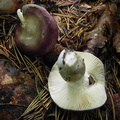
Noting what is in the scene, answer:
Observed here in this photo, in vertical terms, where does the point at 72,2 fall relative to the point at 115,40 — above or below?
above

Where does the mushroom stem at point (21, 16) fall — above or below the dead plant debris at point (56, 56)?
above

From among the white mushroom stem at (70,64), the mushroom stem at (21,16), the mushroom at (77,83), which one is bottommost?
the mushroom at (77,83)

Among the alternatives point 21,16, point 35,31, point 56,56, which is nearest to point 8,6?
point 21,16

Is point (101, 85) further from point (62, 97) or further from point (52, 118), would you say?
point (52, 118)

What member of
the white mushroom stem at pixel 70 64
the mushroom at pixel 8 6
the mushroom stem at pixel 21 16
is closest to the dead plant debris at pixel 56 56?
the mushroom at pixel 8 6

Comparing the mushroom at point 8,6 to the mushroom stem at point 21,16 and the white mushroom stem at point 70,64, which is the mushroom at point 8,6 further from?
the white mushroom stem at point 70,64

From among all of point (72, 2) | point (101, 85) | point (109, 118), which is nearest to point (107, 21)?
point (72, 2)

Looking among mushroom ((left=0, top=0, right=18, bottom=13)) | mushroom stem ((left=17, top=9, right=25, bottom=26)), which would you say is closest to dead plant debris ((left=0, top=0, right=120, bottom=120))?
mushroom ((left=0, top=0, right=18, bottom=13))
